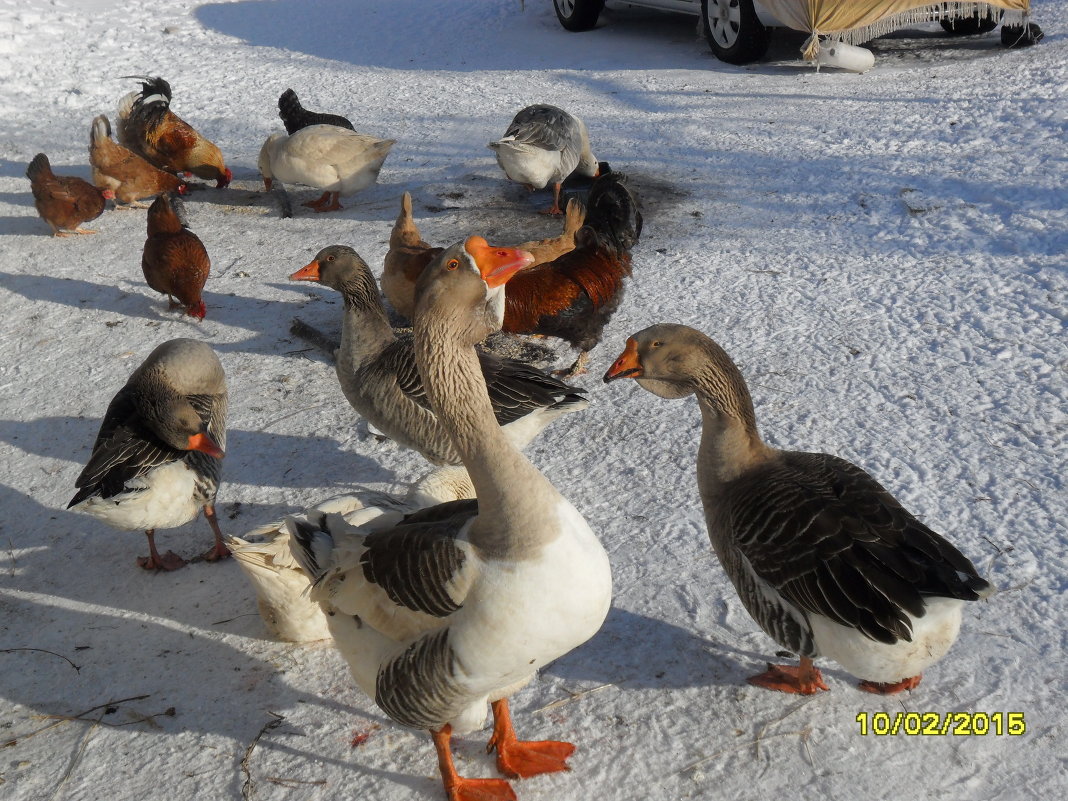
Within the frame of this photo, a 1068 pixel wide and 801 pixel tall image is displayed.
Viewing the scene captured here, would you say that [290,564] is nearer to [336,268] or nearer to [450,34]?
[336,268]

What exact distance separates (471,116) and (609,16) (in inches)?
182

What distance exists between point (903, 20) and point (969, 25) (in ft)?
5.22

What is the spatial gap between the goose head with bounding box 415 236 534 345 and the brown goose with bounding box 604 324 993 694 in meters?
0.89

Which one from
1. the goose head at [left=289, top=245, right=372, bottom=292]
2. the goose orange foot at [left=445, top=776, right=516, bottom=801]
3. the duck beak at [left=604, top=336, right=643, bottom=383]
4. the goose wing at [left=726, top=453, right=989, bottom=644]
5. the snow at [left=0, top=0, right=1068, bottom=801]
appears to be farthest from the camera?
the goose head at [left=289, top=245, right=372, bottom=292]

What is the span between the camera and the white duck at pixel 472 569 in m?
2.41

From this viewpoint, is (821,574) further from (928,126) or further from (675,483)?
(928,126)

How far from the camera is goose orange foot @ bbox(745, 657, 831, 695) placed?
3.04 meters

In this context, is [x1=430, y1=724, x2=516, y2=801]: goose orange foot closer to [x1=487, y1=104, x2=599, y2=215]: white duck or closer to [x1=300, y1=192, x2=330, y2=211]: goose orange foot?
[x1=487, y1=104, x2=599, y2=215]: white duck

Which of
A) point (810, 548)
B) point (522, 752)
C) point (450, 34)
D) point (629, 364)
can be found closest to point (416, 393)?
point (629, 364)

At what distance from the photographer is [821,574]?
8.86ft

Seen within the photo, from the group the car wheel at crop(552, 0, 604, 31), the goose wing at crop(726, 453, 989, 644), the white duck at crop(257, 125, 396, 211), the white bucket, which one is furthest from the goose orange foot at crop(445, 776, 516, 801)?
the car wheel at crop(552, 0, 604, 31)

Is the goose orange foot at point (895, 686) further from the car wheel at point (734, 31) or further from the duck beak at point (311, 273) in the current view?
the car wheel at point (734, 31)

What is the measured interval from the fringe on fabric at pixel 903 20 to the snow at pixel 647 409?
347 millimetres

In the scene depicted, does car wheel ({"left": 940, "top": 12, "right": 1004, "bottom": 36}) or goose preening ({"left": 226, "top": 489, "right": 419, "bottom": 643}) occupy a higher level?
car wheel ({"left": 940, "top": 12, "right": 1004, "bottom": 36})
